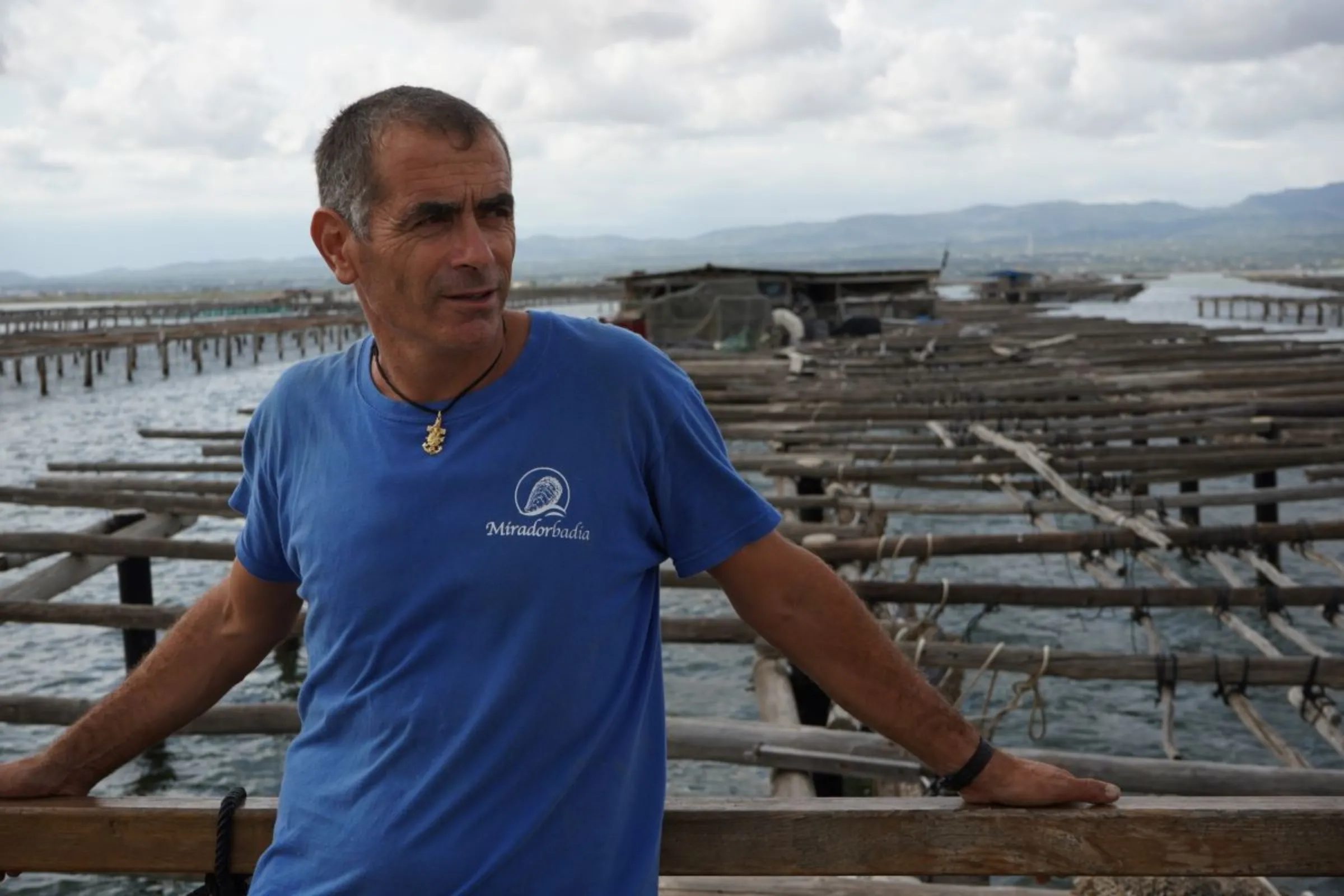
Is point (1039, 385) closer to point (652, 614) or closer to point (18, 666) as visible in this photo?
point (18, 666)

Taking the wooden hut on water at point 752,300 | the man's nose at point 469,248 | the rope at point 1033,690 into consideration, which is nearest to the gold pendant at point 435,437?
the man's nose at point 469,248

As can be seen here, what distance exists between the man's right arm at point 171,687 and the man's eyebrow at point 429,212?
86cm

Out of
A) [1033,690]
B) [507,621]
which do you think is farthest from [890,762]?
[507,621]

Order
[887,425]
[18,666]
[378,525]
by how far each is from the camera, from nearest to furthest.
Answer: [378,525]
[18,666]
[887,425]

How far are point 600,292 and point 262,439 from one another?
8260cm

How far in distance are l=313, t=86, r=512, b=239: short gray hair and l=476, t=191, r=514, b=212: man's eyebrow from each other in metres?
0.09

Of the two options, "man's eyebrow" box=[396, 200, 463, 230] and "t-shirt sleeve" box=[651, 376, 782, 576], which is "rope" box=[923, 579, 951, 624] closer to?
"t-shirt sleeve" box=[651, 376, 782, 576]

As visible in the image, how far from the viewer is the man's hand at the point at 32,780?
2514 mm

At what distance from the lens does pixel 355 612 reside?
7.04ft

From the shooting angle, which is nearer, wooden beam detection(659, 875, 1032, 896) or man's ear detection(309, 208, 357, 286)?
man's ear detection(309, 208, 357, 286)

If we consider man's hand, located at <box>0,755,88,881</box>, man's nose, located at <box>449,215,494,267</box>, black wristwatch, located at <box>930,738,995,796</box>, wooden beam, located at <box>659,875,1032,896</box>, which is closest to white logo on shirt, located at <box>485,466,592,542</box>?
man's nose, located at <box>449,215,494,267</box>

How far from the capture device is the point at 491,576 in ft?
6.72

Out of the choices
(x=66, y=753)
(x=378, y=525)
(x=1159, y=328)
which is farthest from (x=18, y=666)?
(x=1159, y=328)

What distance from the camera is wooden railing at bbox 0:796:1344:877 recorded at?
2207mm
